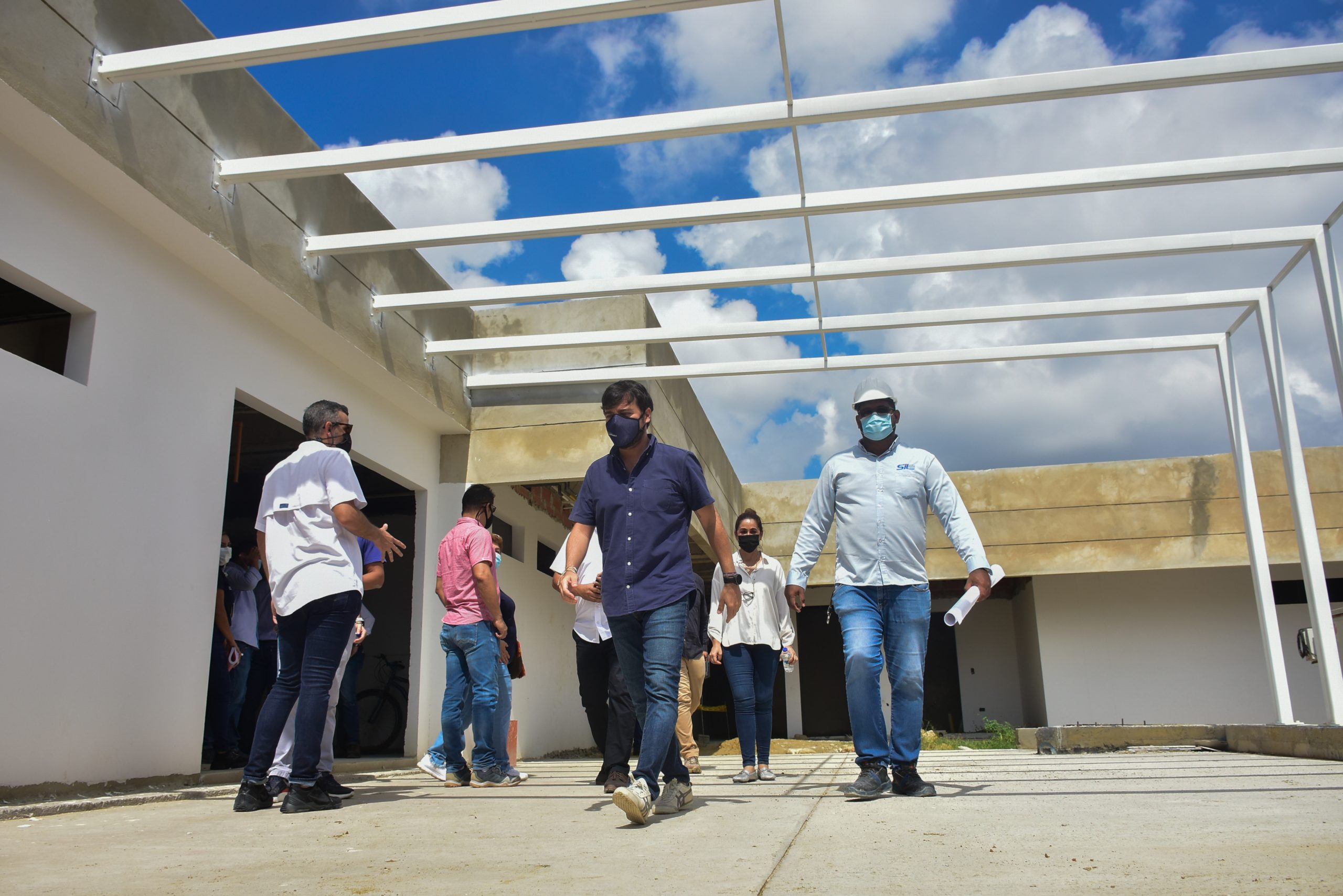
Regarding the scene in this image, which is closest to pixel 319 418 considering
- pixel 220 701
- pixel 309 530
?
pixel 309 530

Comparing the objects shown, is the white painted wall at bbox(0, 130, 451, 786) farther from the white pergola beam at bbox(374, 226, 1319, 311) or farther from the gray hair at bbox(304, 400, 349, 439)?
the white pergola beam at bbox(374, 226, 1319, 311)

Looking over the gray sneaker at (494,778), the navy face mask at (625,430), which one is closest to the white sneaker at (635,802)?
the navy face mask at (625,430)

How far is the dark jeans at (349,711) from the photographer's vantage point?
364 inches

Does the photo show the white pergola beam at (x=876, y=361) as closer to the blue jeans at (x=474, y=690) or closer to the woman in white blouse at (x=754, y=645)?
the woman in white blouse at (x=754, y=645)

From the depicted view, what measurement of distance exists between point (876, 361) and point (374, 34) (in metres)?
5.13

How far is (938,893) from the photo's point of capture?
1.93 m

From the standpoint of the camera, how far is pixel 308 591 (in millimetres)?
3838

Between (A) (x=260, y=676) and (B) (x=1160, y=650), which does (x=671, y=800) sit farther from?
(B) (x=1160, y=650)

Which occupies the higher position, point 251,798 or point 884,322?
point 884,322

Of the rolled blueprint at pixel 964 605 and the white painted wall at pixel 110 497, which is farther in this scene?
the white painted wall at pixel 110 497

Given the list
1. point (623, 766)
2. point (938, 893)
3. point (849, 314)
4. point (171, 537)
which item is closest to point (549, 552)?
point (849, 314)

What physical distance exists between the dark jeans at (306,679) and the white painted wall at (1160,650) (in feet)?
43.7

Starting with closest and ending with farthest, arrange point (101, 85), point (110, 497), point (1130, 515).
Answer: point (101, 85), point (110, 497), point (1130, 515)

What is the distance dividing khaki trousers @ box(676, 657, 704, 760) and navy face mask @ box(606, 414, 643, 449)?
9.85 feet
